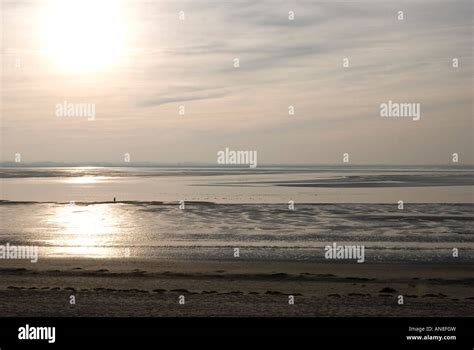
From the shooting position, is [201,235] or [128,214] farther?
[128,214]

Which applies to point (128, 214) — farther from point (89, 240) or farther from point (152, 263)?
point (152, 263)

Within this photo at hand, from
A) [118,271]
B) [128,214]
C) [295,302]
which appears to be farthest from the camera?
[128,214]

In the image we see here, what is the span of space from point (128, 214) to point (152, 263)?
1742 centimetres

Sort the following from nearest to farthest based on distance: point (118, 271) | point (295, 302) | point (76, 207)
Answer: point (295, 302), point (118, 271), point (76, 207)

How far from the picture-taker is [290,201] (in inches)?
1810

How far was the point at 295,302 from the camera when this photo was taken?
15.0m
